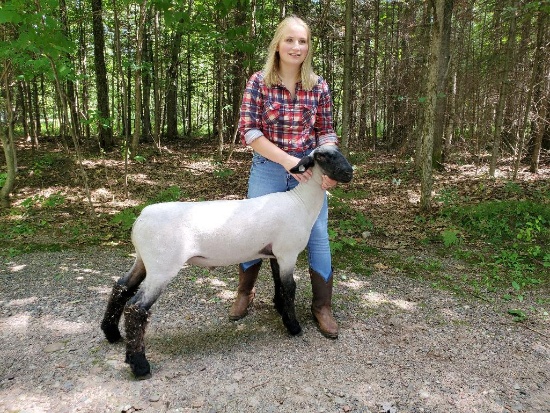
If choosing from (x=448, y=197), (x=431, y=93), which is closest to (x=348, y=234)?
(x=431, y=93)

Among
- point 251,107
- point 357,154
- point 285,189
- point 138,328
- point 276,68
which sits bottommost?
point 138,328

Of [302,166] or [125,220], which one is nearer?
[302,166]

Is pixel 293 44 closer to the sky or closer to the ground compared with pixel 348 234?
closer to the sky

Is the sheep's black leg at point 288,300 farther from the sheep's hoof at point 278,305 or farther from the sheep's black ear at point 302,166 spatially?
the sheep's black ear at point 302,166

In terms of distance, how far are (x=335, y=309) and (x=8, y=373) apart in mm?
2855

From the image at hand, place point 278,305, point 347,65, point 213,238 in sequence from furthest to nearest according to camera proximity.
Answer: point 347,65 < point 278,305 < point 213,238

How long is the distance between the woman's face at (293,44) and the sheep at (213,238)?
0.77m

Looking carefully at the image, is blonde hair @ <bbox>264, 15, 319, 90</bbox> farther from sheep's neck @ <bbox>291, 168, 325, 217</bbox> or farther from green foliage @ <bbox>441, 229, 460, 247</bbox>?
green foliage @ <bbox>441, 229, 460, 247</bbox>

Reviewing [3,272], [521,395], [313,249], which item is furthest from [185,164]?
[521,395]

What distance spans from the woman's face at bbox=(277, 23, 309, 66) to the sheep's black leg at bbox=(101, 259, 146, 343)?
204 centimetres

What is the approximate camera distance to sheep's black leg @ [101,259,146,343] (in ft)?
10.3

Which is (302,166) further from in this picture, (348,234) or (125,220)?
(125,220)

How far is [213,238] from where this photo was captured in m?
2.94

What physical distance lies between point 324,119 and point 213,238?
1534mm
